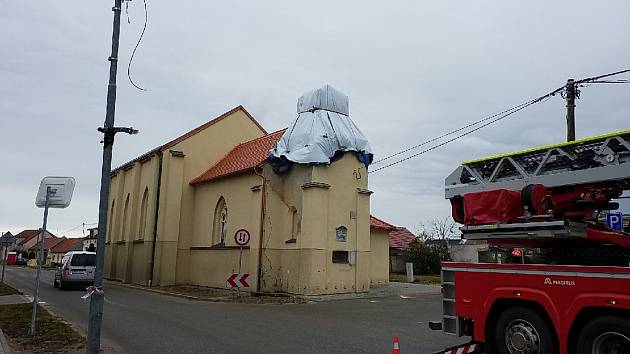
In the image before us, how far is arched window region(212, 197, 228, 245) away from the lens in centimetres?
2778

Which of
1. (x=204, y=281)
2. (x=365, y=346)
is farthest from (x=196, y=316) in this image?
(x=204, y=281)

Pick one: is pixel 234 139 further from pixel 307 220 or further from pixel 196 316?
pixel 196 316

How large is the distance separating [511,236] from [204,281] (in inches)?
871

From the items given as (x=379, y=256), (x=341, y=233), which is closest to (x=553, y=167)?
(x=341, y=233)

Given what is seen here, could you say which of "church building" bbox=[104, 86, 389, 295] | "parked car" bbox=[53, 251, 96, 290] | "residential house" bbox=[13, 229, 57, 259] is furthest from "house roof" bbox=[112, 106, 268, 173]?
"residential house" bbox=[13, 229, 57, 259]

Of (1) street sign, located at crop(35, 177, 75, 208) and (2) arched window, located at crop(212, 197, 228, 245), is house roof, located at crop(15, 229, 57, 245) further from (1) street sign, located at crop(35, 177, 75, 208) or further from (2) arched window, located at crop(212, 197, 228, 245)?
(1) street sign, located at crop(35, 177, 75, 208)

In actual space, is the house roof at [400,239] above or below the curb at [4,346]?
above

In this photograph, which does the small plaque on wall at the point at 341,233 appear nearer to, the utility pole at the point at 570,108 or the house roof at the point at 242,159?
the house roof at the point at 242,159

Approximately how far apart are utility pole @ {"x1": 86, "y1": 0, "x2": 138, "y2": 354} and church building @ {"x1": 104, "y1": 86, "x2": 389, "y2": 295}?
11336 mm

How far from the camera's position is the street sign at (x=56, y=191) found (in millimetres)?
11273

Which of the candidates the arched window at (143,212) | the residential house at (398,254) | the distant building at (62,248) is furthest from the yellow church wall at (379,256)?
the distant building at (62,248)

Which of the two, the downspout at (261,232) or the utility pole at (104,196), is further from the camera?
the downspout at (261,232)

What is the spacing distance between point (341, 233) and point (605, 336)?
56.8 ft

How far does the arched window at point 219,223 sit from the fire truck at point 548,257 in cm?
2008
